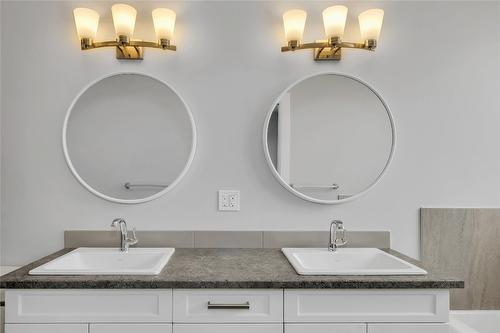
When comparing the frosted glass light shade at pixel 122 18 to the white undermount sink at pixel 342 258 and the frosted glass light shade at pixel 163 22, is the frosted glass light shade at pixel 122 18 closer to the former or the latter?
the frosted glass light shade at pixel 163 22

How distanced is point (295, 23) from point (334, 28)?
0.67 feet

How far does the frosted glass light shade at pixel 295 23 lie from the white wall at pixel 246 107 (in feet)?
0.36

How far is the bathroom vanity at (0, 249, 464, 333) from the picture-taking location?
144 cm

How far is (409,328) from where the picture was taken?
Answer: 4.83 feet

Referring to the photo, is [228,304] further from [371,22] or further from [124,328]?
[371,22]

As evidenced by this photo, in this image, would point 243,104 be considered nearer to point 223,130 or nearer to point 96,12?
point 223,130

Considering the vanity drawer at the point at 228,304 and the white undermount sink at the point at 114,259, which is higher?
the white undermount sink at the point at 114,259

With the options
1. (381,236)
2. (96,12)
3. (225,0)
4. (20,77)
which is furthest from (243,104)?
(20,77)

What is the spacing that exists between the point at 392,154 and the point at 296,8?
0.97m

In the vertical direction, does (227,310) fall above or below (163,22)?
below

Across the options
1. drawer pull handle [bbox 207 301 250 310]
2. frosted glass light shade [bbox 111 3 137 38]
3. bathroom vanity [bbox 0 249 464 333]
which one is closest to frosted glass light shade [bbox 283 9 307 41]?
frosted glass light shade [bbox 111 3 137 38]

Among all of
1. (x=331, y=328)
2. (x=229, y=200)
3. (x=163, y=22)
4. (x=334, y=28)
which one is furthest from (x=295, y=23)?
(x=331, y=328)

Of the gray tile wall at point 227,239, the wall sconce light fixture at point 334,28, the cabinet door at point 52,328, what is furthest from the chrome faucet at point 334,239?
the cabinet door at point 52,328

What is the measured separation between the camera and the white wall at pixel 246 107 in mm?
2031
